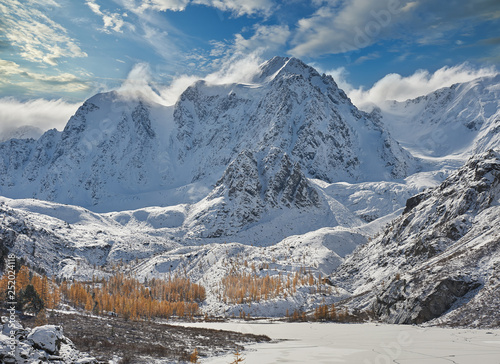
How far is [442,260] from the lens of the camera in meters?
89.9

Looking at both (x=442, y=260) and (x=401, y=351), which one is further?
(x=442, y=260)

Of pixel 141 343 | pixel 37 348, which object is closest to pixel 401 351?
pixel 141 343

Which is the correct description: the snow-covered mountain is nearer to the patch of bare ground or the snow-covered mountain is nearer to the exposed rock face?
the patch of bare ground

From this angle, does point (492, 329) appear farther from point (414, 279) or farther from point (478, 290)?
point (414, 279)

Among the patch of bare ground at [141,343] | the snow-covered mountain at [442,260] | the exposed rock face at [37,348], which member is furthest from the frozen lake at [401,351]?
the exposed rock face at [37,348]

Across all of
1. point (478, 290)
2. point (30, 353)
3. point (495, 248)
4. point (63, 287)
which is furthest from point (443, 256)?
point (63, 287)

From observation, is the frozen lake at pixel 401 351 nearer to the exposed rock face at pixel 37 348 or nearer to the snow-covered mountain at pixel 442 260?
the snow-covered mountain at pixel 442 260

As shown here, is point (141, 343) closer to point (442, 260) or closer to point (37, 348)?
point (37, 348)

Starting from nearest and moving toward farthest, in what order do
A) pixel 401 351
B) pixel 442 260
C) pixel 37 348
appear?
1. pixel 37 348
2. pixel 401 351
3. pixel 442 260

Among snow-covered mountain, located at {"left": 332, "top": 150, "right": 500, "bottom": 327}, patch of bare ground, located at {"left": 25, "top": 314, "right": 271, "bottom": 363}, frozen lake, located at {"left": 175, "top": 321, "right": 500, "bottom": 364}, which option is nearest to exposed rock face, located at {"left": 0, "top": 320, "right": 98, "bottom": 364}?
patch of bare ground, located at {"left": 25, "top": 314, "right": 271, "bottom": 363}

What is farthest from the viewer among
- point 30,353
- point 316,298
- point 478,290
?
point 316,298

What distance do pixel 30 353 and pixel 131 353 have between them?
16.1 m

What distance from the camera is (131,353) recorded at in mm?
46750

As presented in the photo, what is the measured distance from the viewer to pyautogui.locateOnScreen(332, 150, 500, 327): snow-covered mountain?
2869 inches
